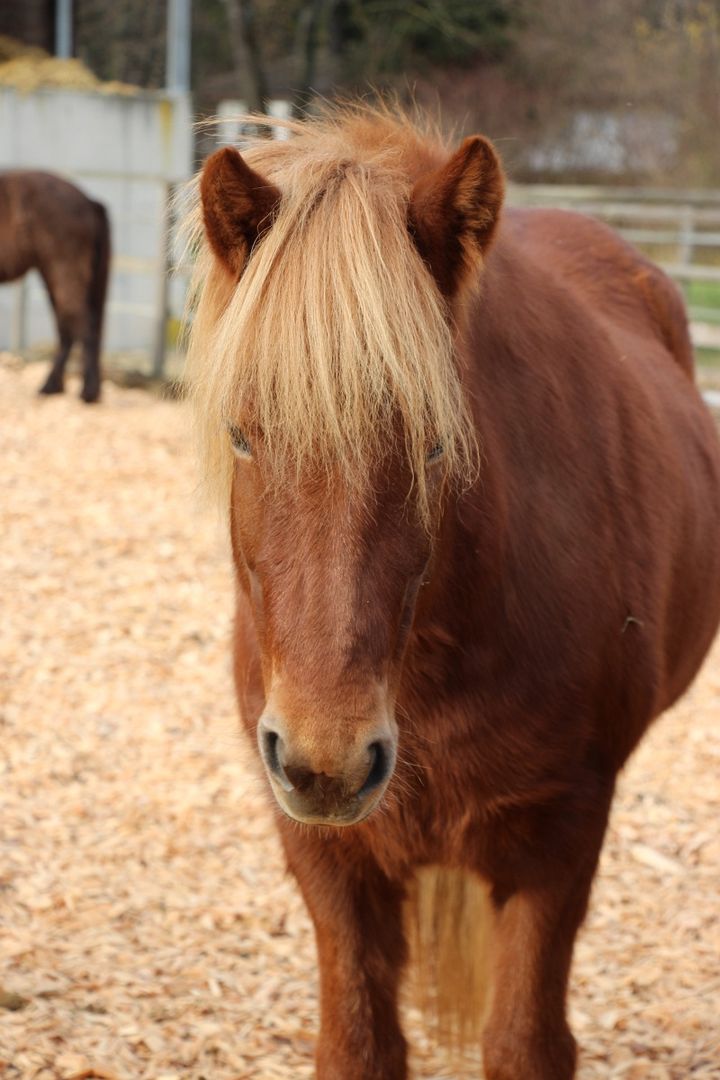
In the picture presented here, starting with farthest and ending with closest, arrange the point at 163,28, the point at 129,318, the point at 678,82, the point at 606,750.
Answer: the point at 163,28 < the point at 678,82 < the point at 129,318 < the point at 606,750

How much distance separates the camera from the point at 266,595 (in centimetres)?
180

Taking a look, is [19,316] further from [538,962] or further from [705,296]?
[538,962]

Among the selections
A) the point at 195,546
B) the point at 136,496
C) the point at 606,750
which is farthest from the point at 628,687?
the point at 136,496

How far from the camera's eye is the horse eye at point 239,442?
1842 millimetres

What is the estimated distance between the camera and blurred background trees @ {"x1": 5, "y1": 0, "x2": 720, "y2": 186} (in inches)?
796

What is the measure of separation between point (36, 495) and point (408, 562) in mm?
5786

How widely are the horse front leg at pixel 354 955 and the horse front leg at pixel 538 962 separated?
0.19m

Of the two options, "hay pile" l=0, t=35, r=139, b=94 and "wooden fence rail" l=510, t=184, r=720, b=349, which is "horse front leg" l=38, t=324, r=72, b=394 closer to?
"wooden fence rail" l=510, t=184, r=720, b=349

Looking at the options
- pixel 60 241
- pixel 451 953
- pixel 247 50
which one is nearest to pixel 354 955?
pixel 451 953

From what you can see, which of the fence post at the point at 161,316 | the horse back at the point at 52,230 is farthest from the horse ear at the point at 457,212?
the fence post at the point at 161,316

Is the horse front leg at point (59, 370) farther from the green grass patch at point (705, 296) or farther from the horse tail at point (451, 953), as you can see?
the horse tail at point (451, 953)

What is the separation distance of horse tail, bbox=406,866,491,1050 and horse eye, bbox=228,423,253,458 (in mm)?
1270

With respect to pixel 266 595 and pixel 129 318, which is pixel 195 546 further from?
pixel 129 318

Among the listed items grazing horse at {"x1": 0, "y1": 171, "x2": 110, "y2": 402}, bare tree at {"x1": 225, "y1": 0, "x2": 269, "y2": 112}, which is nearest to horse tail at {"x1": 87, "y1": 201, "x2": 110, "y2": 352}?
grazing horse at {"x1": 0, "y1": 171, "x2": 110, "y2": 402}
